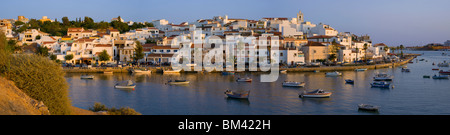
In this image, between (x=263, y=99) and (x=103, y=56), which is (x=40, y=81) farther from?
(x=103, y=56)

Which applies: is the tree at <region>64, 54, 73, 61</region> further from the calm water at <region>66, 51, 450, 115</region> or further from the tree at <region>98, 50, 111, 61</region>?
the calm water at <region>66, 51, 450, 115</region>

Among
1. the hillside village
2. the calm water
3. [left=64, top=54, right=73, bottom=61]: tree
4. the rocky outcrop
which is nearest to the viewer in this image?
the rocky outcrop

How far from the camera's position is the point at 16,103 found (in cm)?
658

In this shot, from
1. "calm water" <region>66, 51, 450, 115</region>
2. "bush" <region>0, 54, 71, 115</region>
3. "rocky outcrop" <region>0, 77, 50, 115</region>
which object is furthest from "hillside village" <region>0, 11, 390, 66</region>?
"rocky outcrop" <region>0, 77, 50, 115</region>

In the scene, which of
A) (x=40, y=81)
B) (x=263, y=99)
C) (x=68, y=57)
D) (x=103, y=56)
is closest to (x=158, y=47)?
(x=103, y=56)

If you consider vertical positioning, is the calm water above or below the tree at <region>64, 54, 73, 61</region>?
below

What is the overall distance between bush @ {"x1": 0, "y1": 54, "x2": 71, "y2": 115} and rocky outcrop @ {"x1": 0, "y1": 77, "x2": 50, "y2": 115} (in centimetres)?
28

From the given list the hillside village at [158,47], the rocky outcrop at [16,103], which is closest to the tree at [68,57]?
the hillside village at [158,47]

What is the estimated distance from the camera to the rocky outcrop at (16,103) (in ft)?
20.2

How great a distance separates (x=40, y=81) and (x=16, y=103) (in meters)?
1.39

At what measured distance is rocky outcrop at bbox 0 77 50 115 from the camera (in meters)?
6.14

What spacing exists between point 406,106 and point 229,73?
14267 mm

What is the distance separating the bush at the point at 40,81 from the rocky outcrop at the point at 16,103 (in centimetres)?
28
